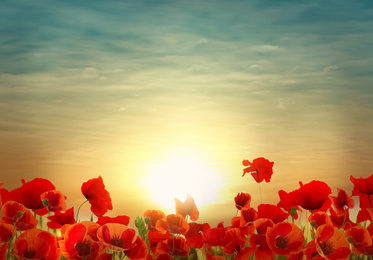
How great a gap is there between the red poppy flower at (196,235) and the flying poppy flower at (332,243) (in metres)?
0.53

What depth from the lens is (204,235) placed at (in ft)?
7.32

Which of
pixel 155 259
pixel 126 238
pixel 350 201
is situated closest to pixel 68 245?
pixel 126 238

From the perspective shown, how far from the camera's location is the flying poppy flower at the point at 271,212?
2367mm

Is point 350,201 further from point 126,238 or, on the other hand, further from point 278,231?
point 126,238

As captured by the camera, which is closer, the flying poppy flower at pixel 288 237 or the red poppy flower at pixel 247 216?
the flying poppy flower at pixel 288 237

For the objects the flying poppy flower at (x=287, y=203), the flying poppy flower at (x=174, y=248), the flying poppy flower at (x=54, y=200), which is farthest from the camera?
the flying poppy flower at (x=287, y=203)

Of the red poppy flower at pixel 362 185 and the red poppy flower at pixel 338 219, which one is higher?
the red poppy flower at pixel 362 185

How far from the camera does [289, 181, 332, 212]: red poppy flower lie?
250 cm

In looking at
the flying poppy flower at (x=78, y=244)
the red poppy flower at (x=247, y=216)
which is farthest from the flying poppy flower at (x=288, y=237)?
the flying poppy flower at (x=78, y=244)

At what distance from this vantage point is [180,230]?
2125 mm

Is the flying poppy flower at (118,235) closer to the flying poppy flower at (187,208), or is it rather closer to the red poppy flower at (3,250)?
the flying poppy flower at (187,208)

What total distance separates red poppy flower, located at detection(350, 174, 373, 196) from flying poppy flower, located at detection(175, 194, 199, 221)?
3.43ft

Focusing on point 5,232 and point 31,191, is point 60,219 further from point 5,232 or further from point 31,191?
point 5,232

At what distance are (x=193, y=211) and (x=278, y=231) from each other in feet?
1.37
